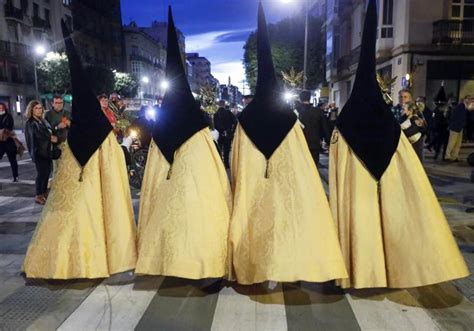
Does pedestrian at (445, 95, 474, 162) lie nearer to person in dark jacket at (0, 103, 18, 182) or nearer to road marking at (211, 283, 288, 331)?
road marking at (211, 283, 288, 331)

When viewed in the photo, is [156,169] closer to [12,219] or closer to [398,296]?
[398,296]

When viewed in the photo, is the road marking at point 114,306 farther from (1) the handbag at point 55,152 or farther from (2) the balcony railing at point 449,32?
(2) the balcony railing at point 449,32

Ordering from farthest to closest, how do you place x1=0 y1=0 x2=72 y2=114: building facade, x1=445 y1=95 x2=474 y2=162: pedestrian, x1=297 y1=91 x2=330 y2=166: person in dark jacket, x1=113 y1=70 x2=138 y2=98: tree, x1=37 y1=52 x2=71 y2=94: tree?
x1=113 y1=70 x2=138 y2=98: tree
x1=0 y1=0 x2=72 y2=114: building facade
x1=37 y1=52 x2=71 y2=94: tree
x1=445 y1=95 x2=474 y2=162: pedestrian
x1=297 y1=91 x2=330 y2=166: person in dark jacket

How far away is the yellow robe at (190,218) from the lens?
381 cm

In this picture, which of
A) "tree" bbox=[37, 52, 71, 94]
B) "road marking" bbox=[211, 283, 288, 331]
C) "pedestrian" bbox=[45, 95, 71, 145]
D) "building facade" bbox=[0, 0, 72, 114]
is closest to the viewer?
"road marking" bbox=[211, 283, 288, 331]

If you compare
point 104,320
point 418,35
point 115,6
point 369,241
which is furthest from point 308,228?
point 115,6

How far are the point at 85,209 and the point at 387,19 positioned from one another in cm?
2182

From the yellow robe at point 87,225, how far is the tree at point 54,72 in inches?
1353

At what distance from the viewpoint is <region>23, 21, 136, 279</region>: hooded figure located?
159 inches

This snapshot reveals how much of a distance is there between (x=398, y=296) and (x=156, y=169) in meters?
2.48

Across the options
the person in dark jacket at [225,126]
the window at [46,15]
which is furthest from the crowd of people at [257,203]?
the window at [46,15]

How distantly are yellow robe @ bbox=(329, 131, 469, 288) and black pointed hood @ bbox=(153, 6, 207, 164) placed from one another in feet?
4.70

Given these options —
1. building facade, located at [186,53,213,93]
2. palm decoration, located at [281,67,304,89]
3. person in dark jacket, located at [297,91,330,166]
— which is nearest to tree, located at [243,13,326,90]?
palm decoration, located at [281,67,304,89]

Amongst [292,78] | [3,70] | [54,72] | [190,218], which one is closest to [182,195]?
[190,218]
